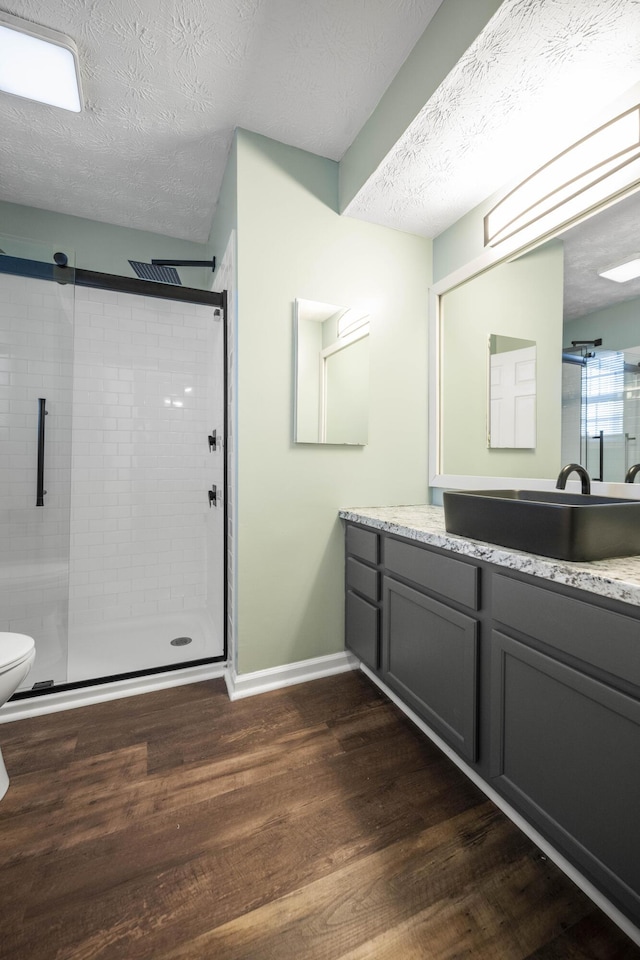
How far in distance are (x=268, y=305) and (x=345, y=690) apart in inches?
76.7

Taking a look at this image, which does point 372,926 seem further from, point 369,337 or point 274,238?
point 274,238

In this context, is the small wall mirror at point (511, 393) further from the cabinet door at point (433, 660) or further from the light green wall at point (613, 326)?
the cabinet door at point (433, 660)

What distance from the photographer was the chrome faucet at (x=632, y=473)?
1.41 metres

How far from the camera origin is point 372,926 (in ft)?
3.28

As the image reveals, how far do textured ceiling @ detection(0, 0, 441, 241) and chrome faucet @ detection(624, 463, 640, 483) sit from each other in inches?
68.4

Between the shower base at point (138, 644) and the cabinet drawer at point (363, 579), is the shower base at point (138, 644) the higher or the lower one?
the lower one

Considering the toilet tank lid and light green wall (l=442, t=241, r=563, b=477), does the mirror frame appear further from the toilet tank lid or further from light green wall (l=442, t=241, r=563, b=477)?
the toilet tank lid

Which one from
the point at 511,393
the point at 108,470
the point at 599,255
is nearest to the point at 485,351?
the point at 511,393

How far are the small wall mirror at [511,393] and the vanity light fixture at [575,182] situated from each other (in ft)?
1.49

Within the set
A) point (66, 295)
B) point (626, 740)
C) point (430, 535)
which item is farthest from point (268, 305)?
point (626, 740)

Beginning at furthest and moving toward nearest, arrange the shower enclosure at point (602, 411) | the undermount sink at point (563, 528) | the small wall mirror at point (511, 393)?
the small wall mirror at point (511, 393) < the shower enclosure at point (602, 411) < the undermount sink at point (563, 528)

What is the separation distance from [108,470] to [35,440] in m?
0.82

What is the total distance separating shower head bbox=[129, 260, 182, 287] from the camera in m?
2.79

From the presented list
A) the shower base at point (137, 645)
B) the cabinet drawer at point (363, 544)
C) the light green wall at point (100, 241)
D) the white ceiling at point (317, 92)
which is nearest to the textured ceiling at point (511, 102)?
the white ceiling at point (317, 92)
